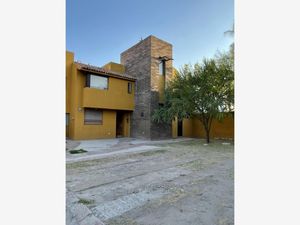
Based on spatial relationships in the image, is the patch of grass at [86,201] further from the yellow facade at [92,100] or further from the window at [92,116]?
the window at [92,116]

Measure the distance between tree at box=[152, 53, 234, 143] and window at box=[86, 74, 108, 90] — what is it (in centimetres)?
512

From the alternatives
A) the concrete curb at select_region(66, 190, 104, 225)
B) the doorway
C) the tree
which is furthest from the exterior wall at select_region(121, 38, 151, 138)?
the concrete curb at select_region(66, 190, 104, 225)

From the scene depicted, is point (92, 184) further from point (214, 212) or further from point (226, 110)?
point (226, 110)

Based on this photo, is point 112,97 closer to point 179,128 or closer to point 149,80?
point 149,80

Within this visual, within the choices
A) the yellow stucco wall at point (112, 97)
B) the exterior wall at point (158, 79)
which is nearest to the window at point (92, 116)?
the yellow stucco wall at point (112, 97)

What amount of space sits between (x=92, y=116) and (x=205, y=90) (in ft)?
26.1

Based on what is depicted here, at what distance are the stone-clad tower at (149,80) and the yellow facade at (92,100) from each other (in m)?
0.98

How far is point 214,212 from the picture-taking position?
10.1 ft

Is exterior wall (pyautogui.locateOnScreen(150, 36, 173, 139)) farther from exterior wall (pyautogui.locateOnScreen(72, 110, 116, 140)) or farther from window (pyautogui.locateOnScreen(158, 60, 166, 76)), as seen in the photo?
exterior wall (pyautogui.locateOnScreen(72, 110, 116, 140))

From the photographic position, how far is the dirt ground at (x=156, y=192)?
9.71ft

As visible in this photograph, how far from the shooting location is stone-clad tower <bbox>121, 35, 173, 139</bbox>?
1447cm
